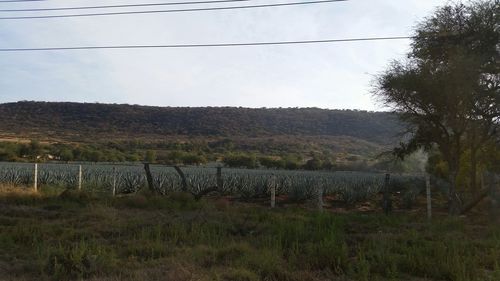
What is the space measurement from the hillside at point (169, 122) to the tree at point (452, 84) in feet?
195

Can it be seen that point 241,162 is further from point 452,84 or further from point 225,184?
point 452,84

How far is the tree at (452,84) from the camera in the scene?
17.1 metres

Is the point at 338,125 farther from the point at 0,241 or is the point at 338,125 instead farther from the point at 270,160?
the point at 0,241

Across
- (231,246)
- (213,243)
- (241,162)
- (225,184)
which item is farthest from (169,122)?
(231,246)

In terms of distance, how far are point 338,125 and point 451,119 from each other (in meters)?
68.4

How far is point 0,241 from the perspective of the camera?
9914 millimetres

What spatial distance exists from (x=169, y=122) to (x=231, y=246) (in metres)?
79.2

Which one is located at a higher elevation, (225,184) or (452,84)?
(452,84)

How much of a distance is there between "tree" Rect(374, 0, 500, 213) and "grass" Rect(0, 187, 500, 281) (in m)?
3.89

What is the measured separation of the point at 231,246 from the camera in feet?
30.7

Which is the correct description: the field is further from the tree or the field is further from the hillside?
the hillside

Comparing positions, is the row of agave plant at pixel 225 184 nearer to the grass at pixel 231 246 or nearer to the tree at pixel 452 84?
the tree at pixel 452 84

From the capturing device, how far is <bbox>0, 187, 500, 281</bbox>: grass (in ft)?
25.3

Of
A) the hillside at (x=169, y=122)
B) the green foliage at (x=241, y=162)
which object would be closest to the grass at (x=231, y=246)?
the green foliage at (x=241, y=162)
